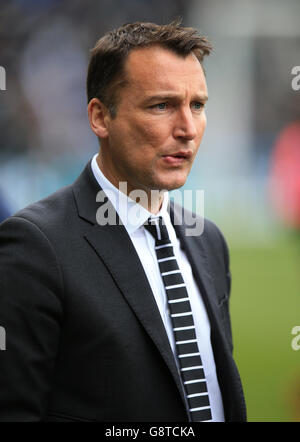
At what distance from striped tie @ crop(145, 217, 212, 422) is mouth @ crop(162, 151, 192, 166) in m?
0.19

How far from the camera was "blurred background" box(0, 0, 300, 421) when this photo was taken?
8.73m

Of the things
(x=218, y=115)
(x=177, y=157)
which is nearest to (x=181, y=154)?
(x=177, y=157)

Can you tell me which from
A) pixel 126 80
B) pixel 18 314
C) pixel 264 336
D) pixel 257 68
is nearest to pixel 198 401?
pixel 18 314

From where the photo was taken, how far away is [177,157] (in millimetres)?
1807

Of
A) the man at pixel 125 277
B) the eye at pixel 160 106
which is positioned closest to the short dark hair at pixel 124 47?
the man at pixel 125 277

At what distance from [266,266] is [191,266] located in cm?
653

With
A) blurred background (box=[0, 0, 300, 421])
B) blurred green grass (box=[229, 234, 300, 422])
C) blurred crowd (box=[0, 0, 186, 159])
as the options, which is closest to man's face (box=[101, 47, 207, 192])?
blurred green grass (box=[229, 234, 300, 422])

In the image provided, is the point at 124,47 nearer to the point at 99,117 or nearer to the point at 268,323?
the point at 99,117

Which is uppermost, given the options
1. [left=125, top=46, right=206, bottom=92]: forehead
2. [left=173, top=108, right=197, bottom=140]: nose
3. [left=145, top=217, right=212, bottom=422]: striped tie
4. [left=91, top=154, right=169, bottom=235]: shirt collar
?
[left=125, top=46, right=206, bottom=92]: forehead

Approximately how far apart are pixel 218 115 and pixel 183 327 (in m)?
8.42

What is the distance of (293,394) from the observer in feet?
15.3

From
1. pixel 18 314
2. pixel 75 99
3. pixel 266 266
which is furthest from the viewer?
pixel 75 99

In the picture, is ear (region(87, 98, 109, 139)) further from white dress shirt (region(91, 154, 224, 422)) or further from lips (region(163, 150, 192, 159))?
lips (region(163, 150, 192, 159))

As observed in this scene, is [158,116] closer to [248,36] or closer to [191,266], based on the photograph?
[191,266]
